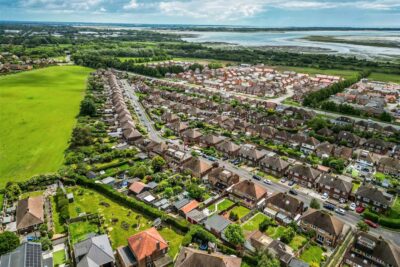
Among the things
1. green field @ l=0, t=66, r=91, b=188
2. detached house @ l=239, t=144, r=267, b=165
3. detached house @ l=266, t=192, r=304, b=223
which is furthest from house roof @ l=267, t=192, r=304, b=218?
green field @ l=0, t=66, r=91, b=188

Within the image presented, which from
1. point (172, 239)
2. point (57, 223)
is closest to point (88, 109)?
point (57, 223)

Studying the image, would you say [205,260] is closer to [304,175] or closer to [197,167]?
[197,167]

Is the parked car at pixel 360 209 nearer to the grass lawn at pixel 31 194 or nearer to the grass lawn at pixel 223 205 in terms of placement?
the grass lawn at pixel 223 205

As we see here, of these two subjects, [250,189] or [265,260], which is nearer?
[265,260]

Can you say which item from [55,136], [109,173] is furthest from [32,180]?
[55,136]

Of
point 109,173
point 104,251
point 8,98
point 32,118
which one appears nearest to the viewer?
point 104,251

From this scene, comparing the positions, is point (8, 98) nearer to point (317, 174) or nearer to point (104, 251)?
point (104, 251)
